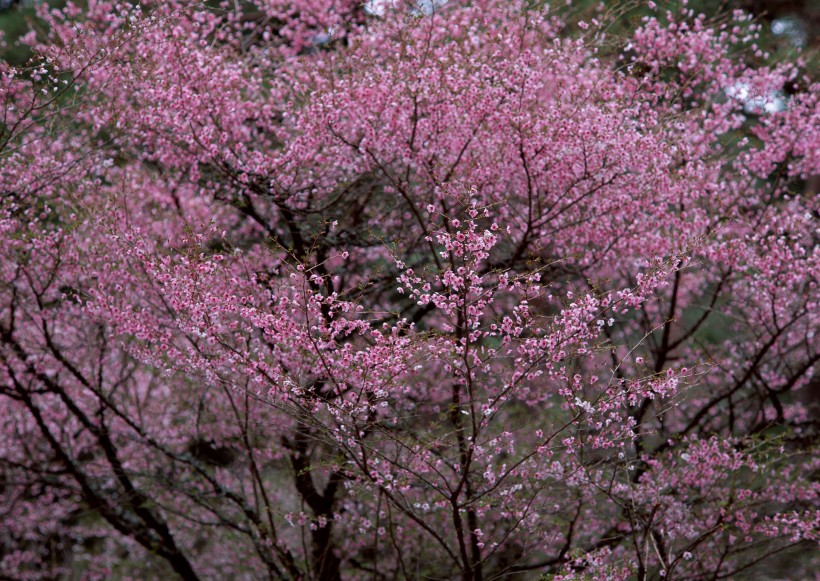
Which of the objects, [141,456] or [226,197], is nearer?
[226,197]

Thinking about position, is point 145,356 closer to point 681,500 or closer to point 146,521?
point 146,521

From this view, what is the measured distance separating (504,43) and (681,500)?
14.7 feet

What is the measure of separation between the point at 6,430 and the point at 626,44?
9428mm

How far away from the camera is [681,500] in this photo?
6.87 m

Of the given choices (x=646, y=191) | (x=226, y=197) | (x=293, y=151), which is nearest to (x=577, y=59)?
(x=646, y=191)

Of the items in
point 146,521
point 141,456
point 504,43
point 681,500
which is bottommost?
point 681,500

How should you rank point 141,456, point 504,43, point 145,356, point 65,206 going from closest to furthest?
1. point 145,356
2. point 504,43
3. point 65,206
4. point 141,456

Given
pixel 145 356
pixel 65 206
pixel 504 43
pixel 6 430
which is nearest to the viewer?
pixel 145 356

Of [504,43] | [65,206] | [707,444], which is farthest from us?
[65,206]

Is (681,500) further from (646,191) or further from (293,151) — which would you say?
(293,151)

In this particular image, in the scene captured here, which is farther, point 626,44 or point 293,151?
point 626,44

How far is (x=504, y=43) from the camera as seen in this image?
7.12 metres

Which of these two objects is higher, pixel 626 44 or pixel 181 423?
pixel 626 44

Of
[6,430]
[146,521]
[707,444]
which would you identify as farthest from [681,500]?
[6,430]
